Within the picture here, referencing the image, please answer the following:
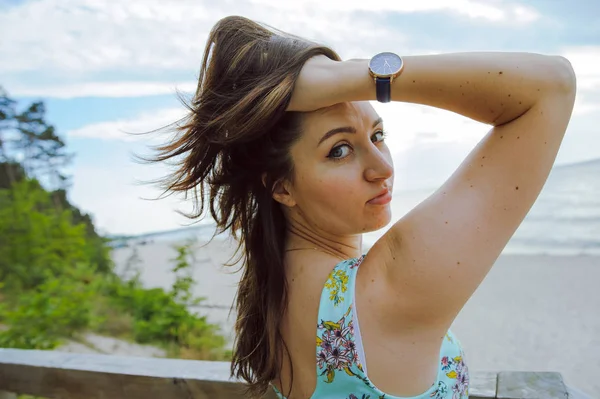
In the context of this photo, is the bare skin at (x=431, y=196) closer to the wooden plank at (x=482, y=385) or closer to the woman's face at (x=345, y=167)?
the woman's face at (x=345, y=167)

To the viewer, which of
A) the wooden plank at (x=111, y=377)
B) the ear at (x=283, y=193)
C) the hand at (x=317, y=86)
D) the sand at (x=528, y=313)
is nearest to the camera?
the hand at (x=317, y=86)

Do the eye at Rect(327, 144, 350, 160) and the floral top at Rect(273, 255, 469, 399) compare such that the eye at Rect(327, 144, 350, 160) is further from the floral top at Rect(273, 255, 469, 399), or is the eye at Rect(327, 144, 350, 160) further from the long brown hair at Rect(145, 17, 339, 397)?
the floral top at Rect(273, 255, 469, 399)

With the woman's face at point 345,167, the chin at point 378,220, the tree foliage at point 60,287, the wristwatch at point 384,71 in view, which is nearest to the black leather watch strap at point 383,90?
the wristwatch at point 384,71

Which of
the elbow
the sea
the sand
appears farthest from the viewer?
the sea

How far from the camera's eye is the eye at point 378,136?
43.4 inches

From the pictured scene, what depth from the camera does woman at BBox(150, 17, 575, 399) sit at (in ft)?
2.74

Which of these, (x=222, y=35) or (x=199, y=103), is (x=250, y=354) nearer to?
(x=199, y=103)

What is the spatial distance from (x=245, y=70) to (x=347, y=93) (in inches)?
10.4

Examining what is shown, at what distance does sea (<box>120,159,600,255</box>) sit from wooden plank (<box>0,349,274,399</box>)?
7.51m

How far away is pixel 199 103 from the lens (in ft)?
3.76

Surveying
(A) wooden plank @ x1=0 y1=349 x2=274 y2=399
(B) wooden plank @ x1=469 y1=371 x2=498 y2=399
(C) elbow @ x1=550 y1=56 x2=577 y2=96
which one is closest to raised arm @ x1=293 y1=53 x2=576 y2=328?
(C) elbow @ x1=550 y1=56 x2=577 y2=96

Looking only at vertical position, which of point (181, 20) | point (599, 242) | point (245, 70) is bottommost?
point (599, 242)

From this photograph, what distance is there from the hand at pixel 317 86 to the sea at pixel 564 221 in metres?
8.52

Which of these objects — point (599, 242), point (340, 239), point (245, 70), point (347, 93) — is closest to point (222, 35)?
point (245, 70)
